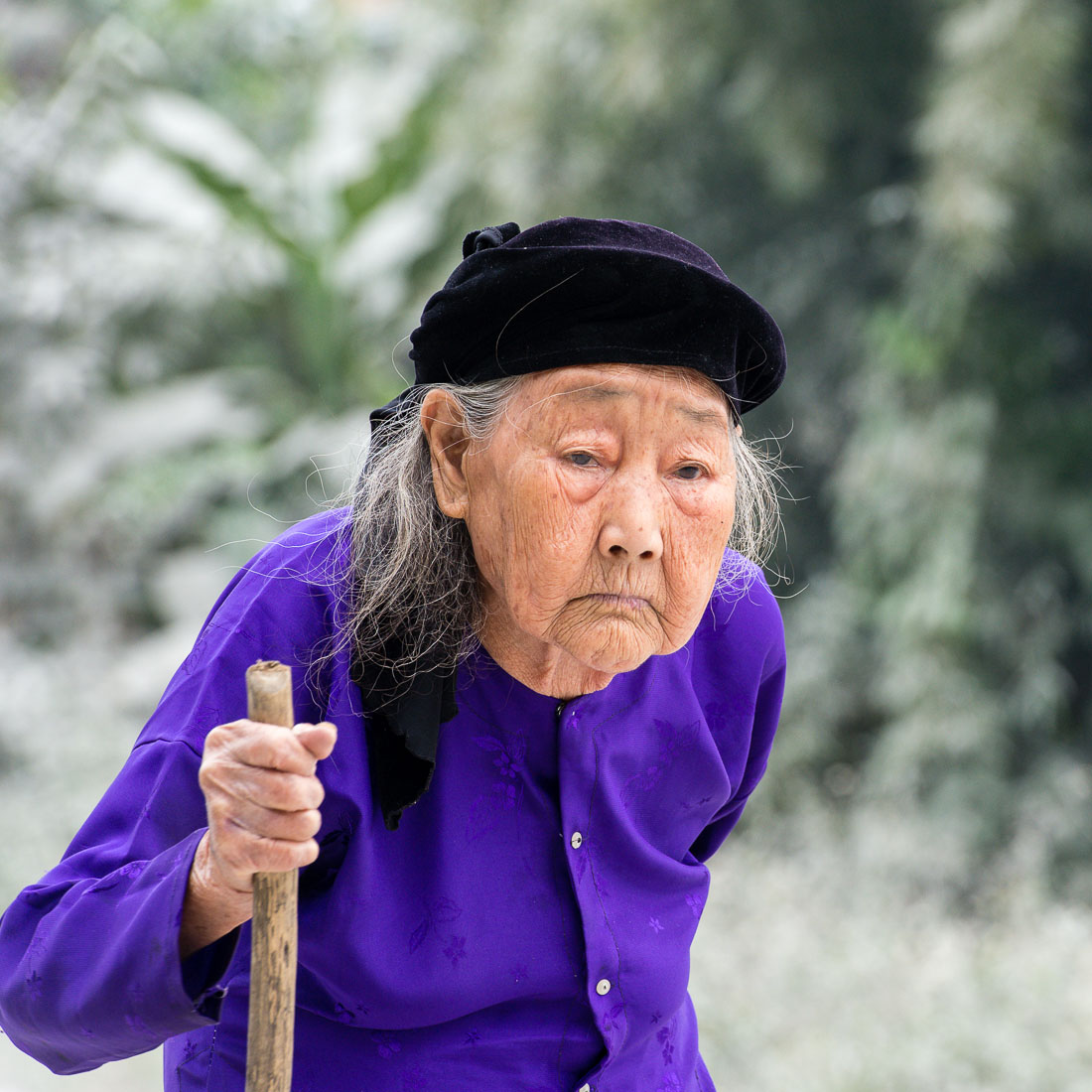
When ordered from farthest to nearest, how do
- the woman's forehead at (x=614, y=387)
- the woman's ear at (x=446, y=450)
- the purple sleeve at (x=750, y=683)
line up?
the purple sleeve at (x=750, y=683)
the woman's ear at (x=446, y=450)
the woman's forehead at (x=614, y=387)

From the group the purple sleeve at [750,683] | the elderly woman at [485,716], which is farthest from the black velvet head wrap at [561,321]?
the purple sleeve at [750,683]

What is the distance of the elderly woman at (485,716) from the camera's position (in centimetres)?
111

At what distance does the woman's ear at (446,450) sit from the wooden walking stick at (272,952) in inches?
13.8

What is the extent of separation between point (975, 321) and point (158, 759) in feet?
10.7

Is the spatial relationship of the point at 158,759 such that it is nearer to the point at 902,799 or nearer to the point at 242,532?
the point at 902,799

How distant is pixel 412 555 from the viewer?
1276 millimetres

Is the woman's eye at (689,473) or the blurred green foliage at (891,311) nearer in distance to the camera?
the woman's eye at (689,473)

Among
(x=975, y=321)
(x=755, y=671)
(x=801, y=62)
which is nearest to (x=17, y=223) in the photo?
(x=801, y=62)

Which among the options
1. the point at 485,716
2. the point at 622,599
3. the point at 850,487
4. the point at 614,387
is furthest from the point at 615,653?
the point at 850,487

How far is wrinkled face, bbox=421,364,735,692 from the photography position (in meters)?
1.17

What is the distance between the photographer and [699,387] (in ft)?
3.95

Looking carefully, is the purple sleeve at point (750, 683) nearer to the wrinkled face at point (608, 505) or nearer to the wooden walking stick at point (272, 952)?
the wrinkled face at point (608, 505)

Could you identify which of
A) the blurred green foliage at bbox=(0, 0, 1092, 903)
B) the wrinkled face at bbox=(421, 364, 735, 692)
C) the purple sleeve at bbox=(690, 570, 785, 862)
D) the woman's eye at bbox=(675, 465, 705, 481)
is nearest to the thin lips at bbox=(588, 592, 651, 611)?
the wrinkled face at bbox=(421, 364, 735, 692)

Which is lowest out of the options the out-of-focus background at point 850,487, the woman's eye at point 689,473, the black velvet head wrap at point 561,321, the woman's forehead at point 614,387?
the woman's eye at point 689,473
